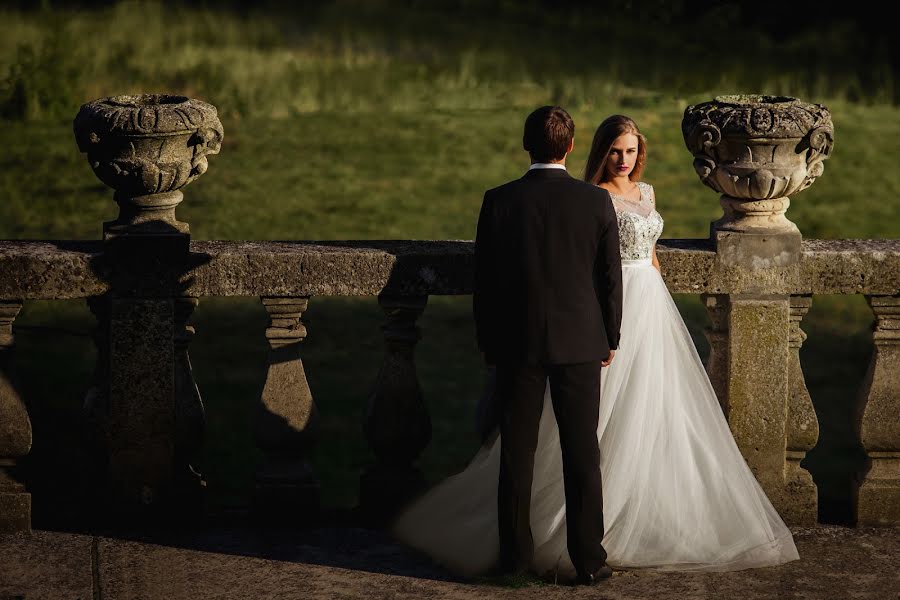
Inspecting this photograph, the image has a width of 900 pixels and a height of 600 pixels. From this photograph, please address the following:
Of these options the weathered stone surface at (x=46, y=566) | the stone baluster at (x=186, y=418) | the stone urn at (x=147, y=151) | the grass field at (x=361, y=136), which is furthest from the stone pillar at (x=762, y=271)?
the grass field at (x=361, y=136)

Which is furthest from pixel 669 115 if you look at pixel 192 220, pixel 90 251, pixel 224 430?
pixel 90 251

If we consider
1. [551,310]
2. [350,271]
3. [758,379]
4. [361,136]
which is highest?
[361,136]

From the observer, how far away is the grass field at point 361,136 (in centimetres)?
1759

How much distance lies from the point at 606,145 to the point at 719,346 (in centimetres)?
99

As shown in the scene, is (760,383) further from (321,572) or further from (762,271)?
(321,572)

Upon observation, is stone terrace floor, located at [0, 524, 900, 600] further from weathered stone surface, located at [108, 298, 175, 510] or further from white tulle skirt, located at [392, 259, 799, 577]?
weathered stone surface, located at [108, 298, 175, 510]

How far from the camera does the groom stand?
19.1ft

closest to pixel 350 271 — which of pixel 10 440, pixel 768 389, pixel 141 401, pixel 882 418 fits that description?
pixel 141 401

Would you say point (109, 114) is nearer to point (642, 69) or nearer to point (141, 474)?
point (141, 474)

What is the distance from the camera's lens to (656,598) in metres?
5.97

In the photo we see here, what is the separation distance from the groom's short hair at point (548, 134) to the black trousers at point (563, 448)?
26.6 inches

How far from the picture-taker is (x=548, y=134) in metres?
5.82

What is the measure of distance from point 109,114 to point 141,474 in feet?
4.26

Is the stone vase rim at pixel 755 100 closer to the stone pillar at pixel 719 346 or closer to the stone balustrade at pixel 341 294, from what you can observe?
the stone balustrade at pixel 341 294
